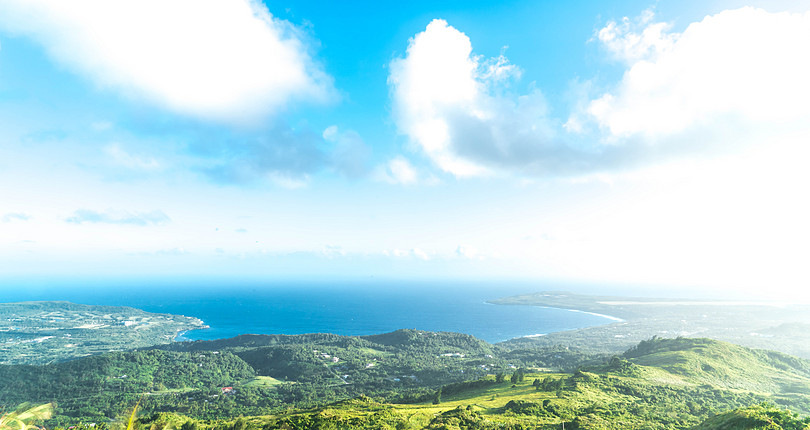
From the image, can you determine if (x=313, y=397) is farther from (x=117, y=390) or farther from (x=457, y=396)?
(x=117, y=390)

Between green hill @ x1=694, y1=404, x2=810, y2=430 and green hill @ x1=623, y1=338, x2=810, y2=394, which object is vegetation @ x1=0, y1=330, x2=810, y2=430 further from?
green hill @ x1=623, y1=338, x2=810, y2=394

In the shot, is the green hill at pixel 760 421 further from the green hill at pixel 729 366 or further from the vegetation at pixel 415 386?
the green hill at pixel 729 366

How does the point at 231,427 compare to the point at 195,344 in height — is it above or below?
above

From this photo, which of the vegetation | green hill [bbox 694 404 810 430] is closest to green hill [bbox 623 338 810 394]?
the vegetation

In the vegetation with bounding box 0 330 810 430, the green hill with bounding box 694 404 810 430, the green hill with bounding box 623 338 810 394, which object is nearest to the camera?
the green hill with bounding box 694 404 810 430

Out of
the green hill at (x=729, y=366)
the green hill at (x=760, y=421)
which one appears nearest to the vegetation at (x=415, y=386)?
the green hill at (x=760, y=421)

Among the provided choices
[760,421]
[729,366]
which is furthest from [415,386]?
[760,421]

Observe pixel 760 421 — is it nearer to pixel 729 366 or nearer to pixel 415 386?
pixel 729 366

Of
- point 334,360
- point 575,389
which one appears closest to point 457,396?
point 575,389

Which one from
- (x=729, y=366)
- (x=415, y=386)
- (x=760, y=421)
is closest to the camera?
(x=760, y=421)

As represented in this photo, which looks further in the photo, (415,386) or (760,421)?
(415,386)

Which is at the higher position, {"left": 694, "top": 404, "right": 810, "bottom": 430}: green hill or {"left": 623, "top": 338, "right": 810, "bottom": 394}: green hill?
{"left": 694, "top": 404, "right": 810, "bottom": 430}: green hill
